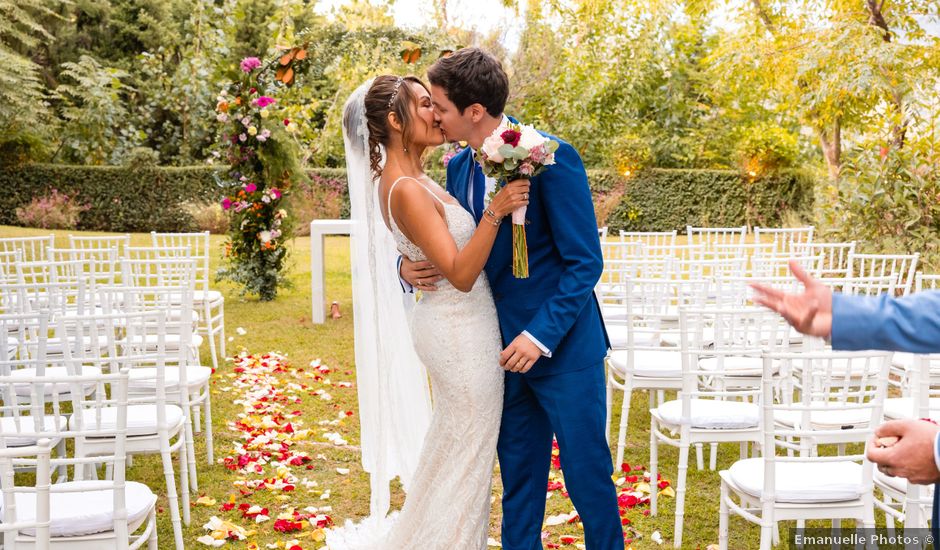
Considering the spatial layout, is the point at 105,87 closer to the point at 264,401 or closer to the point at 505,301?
the point at 264,401

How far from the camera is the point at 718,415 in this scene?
3781 mm

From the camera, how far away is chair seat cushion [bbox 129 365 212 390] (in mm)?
4359

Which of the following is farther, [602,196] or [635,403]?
[602,196]

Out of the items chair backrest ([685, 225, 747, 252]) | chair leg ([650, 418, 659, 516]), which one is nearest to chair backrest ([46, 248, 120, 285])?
chair leg ([650, 418, 659, 516])

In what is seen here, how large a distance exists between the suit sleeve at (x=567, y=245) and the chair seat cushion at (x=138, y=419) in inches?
75.4

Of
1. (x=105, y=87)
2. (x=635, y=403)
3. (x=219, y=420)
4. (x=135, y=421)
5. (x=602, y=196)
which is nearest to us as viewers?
(x=135, y=421)

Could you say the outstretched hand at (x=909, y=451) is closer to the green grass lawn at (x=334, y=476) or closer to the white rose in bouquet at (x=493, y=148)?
the white rose in bouquet at (x=493, y=148)

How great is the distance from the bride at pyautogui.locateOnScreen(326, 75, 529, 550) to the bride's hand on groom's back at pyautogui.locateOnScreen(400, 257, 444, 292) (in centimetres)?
3

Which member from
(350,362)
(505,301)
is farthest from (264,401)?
(505,301)

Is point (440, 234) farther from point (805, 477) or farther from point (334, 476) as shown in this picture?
point (334, 476)

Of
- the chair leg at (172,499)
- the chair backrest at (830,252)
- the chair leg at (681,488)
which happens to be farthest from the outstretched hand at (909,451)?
the chair backrest at (830,252)

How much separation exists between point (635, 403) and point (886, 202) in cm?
417

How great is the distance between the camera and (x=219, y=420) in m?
5.82

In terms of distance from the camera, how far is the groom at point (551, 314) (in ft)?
8.87
